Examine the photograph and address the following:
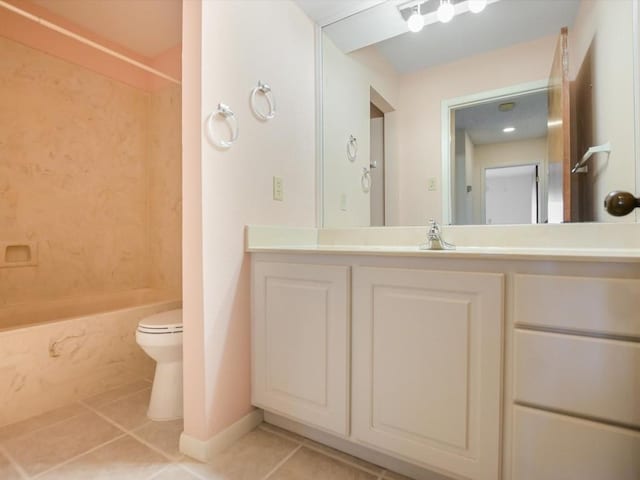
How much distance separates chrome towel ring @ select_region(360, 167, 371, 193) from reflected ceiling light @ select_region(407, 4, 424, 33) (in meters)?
0.74

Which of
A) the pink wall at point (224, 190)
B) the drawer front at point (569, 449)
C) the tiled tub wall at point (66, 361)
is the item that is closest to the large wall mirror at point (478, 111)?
the pink wall at point (224, 190)

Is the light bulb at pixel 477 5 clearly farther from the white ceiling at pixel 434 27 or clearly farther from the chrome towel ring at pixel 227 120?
the chrome towel ring at pixel 227 120

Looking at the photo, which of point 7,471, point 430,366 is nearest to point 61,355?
point 7,471

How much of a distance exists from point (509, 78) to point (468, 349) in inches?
49.8

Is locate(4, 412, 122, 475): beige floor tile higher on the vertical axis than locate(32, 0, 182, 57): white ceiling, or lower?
lower

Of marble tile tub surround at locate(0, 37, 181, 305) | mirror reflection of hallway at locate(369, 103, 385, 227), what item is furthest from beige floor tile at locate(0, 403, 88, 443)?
mirror reflection of hallway at locate(369, 103, 385, 227)

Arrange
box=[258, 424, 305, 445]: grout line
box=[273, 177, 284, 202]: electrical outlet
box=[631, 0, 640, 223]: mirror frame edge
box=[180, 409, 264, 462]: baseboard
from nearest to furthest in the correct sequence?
box=[631, 0, 640, 223]: mirror frame edge
box=[180, 409, 264, 462]: baseboard
box=[258, 424, 305, 445]: grout line
box=[273, 177, 284, 202]: electrical outlet

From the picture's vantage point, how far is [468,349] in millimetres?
967

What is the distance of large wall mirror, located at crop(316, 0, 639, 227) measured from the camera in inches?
49.8

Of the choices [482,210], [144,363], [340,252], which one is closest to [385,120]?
[482,210]

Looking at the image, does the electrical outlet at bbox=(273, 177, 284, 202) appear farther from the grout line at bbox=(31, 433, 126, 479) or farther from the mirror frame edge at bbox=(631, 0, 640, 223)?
the mirror frame edge at bbox=(631, 0, 640, 223)

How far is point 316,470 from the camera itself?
1201 mm

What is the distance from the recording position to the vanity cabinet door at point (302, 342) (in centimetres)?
120

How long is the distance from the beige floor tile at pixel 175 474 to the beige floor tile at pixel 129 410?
1.31 feet
